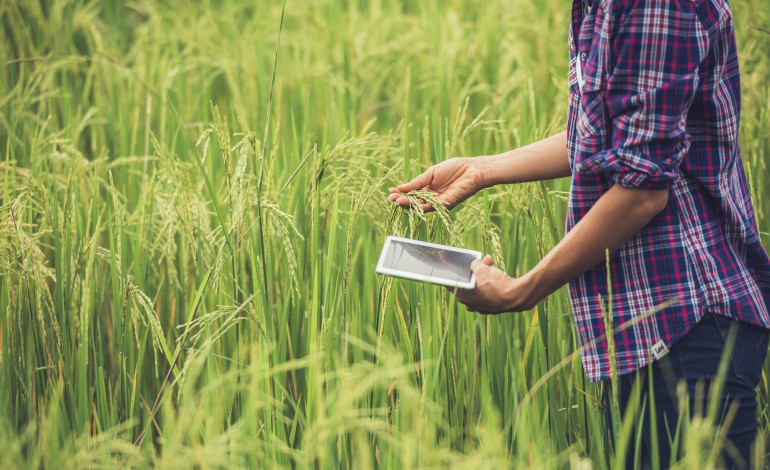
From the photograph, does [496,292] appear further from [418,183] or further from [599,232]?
[418,183]

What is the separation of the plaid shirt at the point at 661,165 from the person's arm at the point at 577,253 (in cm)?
4

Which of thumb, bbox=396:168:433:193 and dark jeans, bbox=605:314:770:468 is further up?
thumb, bbox=396:168:433:193

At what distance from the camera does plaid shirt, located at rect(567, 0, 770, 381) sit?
120 centimetres

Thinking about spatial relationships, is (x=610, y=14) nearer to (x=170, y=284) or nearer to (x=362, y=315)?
(x=362, y=315)

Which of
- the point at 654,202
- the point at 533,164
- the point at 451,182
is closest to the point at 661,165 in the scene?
the point at 654,202

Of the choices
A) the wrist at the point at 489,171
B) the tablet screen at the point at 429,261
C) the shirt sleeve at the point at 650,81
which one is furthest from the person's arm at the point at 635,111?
the wrist at the point at 489,171

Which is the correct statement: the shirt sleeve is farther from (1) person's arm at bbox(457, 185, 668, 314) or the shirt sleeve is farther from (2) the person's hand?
(2) the person's hand

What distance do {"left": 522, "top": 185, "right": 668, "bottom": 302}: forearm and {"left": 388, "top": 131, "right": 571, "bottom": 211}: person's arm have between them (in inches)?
13.4

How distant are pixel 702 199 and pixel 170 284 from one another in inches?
57.9

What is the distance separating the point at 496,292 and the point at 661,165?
14.7 inches

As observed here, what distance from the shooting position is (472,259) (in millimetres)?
1499

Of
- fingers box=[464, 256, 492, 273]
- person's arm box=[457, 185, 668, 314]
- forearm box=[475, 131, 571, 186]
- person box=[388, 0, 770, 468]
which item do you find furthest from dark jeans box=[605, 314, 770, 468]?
forearm box=[475, 131, 571, 186]

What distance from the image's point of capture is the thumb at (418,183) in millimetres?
1658

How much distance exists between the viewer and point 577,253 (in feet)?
4.32
